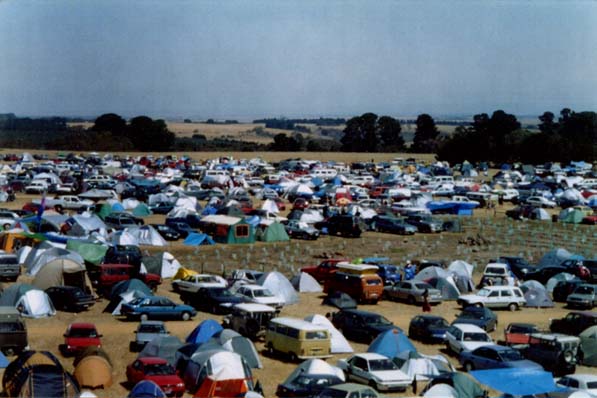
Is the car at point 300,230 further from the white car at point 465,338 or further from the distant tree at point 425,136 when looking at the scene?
the distant tree at point 425,136

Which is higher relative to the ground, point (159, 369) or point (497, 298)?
point (159, 369)

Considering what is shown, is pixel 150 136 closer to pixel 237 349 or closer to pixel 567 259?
pixel 567 259

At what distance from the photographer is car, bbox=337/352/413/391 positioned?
1362 centimetres

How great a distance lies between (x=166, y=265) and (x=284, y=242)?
9.13 meters

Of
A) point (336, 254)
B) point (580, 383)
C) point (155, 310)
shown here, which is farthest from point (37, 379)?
point (336, 254)

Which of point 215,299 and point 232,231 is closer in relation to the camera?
point 215,299

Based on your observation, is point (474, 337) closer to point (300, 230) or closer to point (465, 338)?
point (465, 338)

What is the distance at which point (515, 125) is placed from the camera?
281ft

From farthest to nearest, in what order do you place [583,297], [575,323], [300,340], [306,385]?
[583,297] < [575,323] < [300,340] < [306,385]

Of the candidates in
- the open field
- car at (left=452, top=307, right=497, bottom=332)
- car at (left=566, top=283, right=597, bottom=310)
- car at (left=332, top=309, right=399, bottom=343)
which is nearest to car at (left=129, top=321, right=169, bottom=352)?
the open field

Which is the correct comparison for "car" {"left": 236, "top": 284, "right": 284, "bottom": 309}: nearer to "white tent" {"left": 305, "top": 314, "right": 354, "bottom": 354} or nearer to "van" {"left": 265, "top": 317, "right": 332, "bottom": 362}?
"white tent" {"left": 305, "top": 314, "right": 354, "bottom": 354}

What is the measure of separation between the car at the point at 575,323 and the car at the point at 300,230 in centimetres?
1577

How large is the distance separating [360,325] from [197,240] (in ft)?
47.0

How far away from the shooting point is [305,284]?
2302cm
